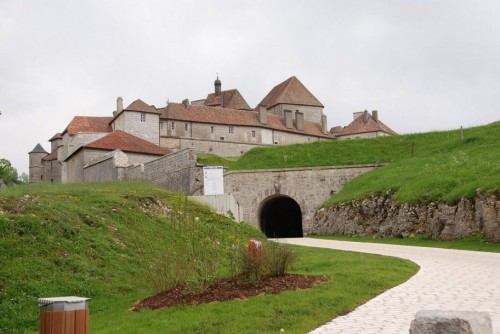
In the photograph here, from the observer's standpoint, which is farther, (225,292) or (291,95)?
(291,95)

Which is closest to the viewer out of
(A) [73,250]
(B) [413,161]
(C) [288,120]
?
(A) [73,250]

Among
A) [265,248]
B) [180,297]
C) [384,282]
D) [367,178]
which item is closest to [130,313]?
[180,297]

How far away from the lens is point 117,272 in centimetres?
1310

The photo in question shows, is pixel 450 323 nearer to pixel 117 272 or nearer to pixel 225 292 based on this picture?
pixel 225 292

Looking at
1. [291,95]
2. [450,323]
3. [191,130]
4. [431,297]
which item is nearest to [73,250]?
[431,297]

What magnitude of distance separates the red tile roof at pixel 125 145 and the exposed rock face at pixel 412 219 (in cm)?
1738

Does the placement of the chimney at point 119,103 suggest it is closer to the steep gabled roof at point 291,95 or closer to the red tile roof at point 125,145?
the red tile roof at point 125,145

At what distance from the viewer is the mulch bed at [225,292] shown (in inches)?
383

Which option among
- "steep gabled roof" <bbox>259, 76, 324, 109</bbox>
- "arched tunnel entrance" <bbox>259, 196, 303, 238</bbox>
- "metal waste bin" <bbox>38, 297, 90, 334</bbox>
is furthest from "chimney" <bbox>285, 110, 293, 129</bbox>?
"metal waste bin" <bbox>38, 297, 90, 334</bbox>

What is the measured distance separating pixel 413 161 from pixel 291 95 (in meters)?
44.2

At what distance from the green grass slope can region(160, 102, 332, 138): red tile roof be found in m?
46.3

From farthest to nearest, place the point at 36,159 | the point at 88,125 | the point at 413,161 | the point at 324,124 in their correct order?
the point at 36,159
the point at 324,124
the point at 88,125
the point at 413,161

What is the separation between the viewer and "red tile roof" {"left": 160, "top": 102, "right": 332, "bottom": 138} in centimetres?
6431

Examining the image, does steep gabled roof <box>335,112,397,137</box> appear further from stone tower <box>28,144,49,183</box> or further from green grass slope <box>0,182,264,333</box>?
green grass slope <box>0,182,264,333</box>
